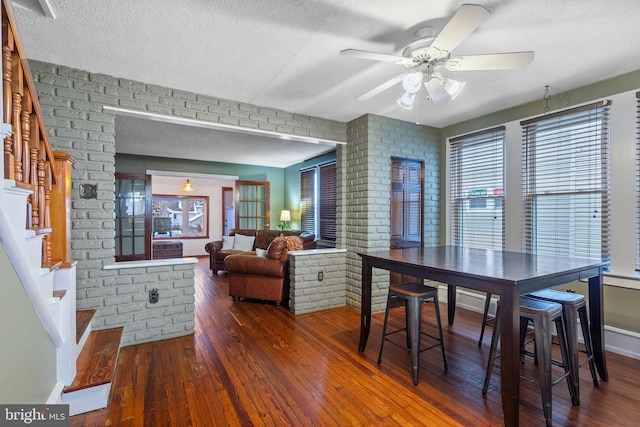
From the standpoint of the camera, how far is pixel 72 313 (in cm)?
200

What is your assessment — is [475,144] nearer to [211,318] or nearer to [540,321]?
[540,321]

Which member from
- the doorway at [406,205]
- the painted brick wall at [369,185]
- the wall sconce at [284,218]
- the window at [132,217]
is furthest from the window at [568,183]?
the window at [132,217]

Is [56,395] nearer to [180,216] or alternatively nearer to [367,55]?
[367,55]

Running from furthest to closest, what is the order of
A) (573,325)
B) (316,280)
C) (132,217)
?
1. (132,217)
2. (316,280)
3. (573,325)

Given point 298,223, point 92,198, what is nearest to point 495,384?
point 92,198

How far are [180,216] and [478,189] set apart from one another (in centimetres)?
844

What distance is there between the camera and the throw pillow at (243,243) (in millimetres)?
6293

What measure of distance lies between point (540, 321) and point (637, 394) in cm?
105

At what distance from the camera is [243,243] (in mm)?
6316

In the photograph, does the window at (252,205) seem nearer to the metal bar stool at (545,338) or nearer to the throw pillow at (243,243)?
the throw pillow at (243,243)

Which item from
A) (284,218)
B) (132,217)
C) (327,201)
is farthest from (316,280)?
(132,217)

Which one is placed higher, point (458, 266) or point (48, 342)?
point (458, 266)

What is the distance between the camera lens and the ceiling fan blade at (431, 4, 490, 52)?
138 centimetres

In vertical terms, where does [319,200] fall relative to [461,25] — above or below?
below
